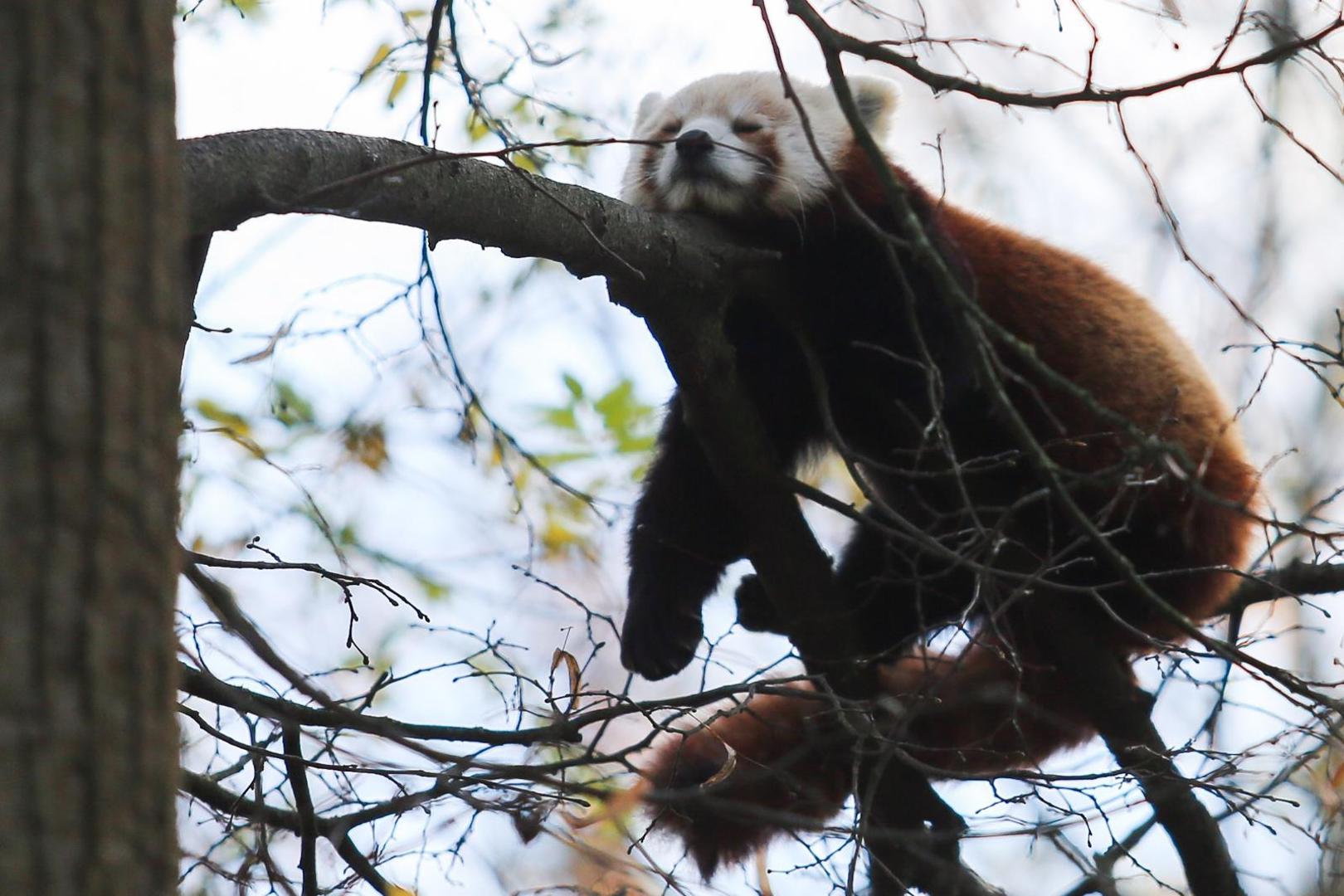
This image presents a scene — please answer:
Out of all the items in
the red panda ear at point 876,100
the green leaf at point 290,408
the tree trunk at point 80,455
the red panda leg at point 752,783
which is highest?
the red panda ear at point 876,100

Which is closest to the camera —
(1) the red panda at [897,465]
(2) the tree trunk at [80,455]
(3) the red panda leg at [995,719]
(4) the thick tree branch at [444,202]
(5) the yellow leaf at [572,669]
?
(2) the tree trunk at [80,455]

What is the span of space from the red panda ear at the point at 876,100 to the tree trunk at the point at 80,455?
4.15m

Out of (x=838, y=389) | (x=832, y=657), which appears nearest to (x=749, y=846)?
(x=832, y=657)

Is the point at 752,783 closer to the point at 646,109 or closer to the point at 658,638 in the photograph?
the point at 658,638

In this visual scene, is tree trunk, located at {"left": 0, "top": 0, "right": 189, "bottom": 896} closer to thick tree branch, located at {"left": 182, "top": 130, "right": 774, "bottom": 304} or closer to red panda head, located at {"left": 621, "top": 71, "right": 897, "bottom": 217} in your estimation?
thick tree branch, located at {"left": 182, "top": 130, "right": 774, "bottom": 304}

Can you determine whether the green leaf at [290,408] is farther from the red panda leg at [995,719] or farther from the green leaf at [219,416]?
the red panda leg at [995,719]

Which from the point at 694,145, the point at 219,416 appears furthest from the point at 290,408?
the point at 694,145

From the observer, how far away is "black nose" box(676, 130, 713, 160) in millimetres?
4043

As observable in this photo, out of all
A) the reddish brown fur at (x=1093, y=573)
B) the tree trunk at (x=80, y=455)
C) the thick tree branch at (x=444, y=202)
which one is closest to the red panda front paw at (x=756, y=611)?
the reddish brown fur at (x=1093, y=573)

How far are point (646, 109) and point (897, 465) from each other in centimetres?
201

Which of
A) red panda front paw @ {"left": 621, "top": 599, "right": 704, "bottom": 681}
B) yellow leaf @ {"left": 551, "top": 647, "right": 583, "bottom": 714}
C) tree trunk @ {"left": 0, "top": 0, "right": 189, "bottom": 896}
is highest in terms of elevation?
red panda front paw @ {"left": 621, "top": 599, "right": 704, "bottom": 681}

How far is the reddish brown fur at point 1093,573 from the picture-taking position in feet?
13.4

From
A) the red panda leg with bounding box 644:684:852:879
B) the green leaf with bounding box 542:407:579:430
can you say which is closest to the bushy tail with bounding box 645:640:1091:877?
the red panda leg with bounding box 644:684:852:879

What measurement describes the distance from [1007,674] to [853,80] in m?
2.39
